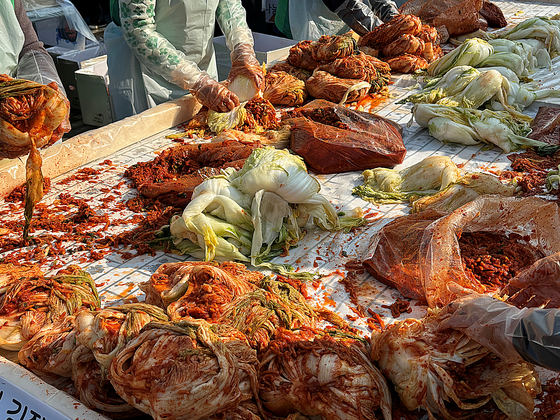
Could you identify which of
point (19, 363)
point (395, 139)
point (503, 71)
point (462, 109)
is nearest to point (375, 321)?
point (19, 363)

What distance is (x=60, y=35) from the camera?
8320 millimetres

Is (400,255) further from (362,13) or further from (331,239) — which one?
(362,13)

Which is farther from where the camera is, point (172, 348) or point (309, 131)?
point (309, 131)

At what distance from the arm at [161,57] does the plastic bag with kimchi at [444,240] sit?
2104mm

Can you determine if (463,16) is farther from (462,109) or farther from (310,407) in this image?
(310,407)

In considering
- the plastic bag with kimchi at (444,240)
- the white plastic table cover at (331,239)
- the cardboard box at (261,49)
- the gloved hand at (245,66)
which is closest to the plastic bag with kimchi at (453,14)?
the cardboard box at (261,49)

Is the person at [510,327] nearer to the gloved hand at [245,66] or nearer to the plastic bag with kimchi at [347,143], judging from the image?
the plastic bag with kimchi at [347,143]

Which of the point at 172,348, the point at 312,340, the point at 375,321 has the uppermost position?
the point at 172,348

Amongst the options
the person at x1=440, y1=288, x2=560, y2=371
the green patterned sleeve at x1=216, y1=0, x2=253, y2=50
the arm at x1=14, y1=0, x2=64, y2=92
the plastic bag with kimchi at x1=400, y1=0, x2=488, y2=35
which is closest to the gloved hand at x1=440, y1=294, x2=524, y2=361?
the person at x1=440, y1=288, x2=560, y2=371

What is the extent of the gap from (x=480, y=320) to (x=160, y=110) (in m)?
3.38

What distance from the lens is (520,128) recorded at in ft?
14.5

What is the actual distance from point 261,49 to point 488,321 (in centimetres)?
615

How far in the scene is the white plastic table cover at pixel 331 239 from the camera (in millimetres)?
2643

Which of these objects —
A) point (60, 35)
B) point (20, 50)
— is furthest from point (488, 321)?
point (60, 35)
